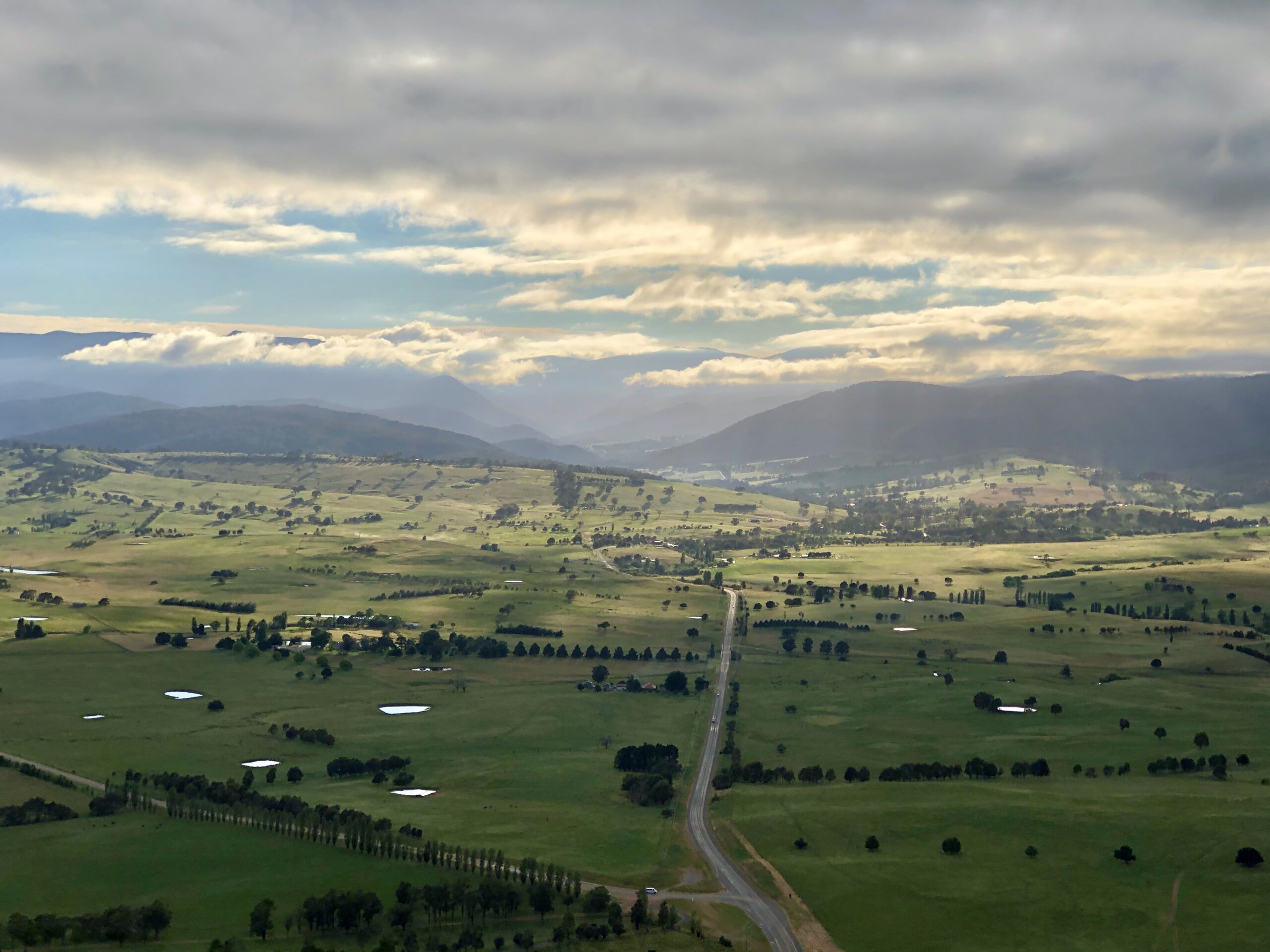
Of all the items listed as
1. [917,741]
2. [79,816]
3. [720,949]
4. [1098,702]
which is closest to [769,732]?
[917,741]

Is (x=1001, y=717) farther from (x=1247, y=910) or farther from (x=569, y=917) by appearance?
(x=569, y=917)

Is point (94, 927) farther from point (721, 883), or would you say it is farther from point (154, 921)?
point (721, 883)

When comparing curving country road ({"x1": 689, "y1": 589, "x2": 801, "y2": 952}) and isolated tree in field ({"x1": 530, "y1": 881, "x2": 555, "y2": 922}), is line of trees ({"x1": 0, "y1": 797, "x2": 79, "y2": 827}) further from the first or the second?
curving country road ({"x1": 689, "y1": 589, "x2": 801, "y2": 952})

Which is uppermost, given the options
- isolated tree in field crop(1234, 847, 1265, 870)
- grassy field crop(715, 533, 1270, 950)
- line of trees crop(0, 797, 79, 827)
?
isolated tree in field crop(1234, 847, 1265, 870)

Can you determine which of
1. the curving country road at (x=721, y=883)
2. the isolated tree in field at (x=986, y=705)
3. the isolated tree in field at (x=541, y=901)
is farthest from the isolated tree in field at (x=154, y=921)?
the isolated tree in field at (x=986, y=705)

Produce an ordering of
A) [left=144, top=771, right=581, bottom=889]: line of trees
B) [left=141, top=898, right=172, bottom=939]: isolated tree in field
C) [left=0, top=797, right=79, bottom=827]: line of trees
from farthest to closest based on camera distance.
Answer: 1. [left=0, top=797, right=79, bottom=827]: line of trees
2. [left=144, top=771, right=581, bottom=889]: line of trees
3. [left=141, top=898, right=172, bottom=939]: isolated tree in field

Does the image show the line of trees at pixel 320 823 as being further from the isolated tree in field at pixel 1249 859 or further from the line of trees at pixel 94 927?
the isolated tree in field at pixel 1249 859

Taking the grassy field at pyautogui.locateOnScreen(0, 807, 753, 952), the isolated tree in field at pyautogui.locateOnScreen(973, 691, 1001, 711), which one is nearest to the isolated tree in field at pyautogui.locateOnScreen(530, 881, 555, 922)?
the grassy field at pyautogui.locateOnScreen(0, 807, 753, 952)
